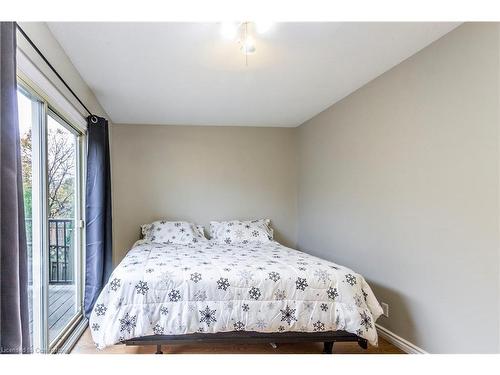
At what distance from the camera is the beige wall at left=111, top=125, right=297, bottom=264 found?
3.87m

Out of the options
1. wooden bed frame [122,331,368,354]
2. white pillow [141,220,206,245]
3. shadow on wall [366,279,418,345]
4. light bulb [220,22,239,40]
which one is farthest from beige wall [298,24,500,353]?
white pillow [141,220,206,245]

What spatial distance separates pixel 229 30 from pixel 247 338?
2014 millimetres

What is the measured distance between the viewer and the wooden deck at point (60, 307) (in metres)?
2.11

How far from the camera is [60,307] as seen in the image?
234 cm

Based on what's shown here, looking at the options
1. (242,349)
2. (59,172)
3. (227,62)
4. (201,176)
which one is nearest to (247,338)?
(242,349)

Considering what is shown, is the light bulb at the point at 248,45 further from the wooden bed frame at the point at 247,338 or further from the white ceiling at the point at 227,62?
the wooden bed frame at the point at 247,338

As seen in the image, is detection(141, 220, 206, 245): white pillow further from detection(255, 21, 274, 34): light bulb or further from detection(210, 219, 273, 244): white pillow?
detection(255, 21, 274, 34): light bulb

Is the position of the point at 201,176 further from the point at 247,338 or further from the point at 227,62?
the point at 247,338

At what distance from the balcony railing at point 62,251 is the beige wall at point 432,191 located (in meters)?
2.56

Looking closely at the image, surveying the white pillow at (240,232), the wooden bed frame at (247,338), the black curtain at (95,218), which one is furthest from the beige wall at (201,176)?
the wooden bed frame at (247,338)

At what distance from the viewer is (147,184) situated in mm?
3898
